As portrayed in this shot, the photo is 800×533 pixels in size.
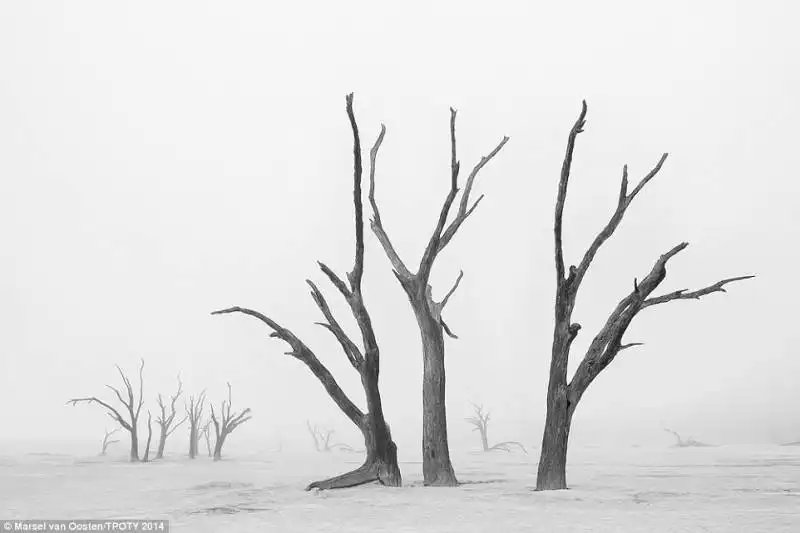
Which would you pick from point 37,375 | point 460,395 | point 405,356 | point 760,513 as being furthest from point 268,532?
point 37,375

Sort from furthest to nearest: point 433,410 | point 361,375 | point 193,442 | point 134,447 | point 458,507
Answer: point 193,442
point 134,447
point 433,410
point 361,375
point 458,507

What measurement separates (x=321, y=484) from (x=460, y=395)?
529ft

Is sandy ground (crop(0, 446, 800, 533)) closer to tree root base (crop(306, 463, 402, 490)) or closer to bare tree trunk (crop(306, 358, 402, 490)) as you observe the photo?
tree root base (crop(306, 463, 402, 490))

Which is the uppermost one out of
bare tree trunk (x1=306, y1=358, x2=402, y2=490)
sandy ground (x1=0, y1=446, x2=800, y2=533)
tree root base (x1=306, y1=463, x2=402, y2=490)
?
bare tree trunk (x1=306, y1=358, x2=402, y2=490)

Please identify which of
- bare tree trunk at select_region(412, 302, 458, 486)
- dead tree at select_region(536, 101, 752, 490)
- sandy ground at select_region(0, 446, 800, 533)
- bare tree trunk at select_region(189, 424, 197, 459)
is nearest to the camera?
sandy ground at select_region(0, 446, 800, 533)

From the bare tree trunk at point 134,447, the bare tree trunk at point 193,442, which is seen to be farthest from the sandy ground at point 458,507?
the bare tree trunk at point 193,442

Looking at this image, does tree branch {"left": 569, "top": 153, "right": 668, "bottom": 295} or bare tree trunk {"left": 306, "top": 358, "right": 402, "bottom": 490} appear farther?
bare tree trunk {"left": 306, "top": 358, "right": 402, "bottom": 490}

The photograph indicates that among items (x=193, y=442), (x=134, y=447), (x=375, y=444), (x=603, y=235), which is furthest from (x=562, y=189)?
(x=193, y=442)

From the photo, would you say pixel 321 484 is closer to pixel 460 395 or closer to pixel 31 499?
pixel 31 499

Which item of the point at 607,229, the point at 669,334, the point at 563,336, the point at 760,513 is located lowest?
the point at 760,513

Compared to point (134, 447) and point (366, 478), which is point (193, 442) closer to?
point (134, 447)

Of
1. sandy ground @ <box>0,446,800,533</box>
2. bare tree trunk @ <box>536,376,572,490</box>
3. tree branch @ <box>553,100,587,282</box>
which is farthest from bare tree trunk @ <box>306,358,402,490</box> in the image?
tree branch @ <box>553,100,587,282</box>

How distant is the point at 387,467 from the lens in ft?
40.3

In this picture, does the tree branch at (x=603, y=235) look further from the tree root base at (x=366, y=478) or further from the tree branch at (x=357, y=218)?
the tree root base at (x=366, y=478)
